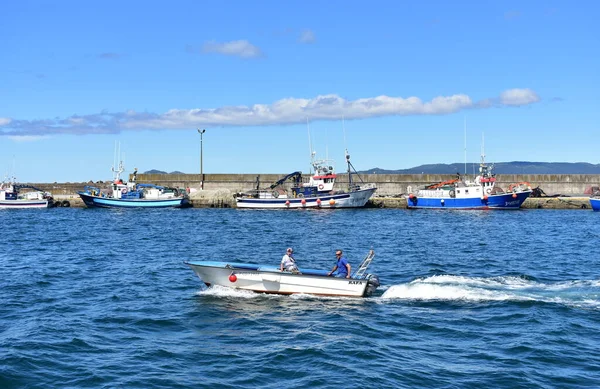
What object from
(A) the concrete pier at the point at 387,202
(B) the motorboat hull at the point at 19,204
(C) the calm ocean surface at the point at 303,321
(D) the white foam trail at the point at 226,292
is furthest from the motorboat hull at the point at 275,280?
(B) the motorboat hull at the point at 19,204

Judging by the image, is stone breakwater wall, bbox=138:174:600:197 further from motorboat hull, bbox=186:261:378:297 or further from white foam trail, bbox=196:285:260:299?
white foam trail, bbox=196:285:260:299

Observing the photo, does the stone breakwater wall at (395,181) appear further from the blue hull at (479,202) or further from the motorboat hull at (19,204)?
the motorboat hull at (19,204)

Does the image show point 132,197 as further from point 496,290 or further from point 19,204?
point 496,290

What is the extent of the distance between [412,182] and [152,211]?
110 feet

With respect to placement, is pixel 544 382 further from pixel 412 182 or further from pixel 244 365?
pixel 412 182

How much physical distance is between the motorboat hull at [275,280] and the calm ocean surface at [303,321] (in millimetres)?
390

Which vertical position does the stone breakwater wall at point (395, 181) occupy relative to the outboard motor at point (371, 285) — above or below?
above

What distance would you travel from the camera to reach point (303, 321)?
18.5 meters

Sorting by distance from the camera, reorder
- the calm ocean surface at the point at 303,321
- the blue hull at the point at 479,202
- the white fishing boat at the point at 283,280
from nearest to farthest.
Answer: the calm ocean surface at the point at 303,321, the white fishing boat at the point at 283,280, the blue hull at the point at 479,202

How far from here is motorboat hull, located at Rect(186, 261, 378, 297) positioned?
21188 mm

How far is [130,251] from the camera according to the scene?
34.8m

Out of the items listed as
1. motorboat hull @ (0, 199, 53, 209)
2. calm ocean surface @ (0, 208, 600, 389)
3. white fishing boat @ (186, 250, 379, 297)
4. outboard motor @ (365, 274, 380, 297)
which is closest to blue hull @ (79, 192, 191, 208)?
motorboat hull @ (0, 199, 53, 209)

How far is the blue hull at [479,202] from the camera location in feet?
219

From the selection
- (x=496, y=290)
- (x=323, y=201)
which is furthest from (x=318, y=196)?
(x=496, y=290)
